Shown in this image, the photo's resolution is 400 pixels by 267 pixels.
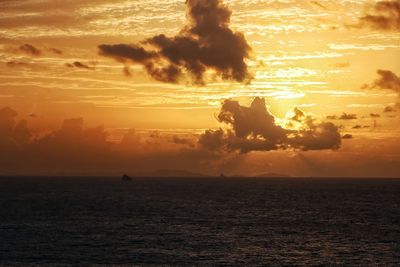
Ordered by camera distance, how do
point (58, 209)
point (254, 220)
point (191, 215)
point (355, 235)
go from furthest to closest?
point (58, 209), point (191, 215), point (254, 220), point (355, 235)

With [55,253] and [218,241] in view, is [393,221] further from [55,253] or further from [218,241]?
[55,253]

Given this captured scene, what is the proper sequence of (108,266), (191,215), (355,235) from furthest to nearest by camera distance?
1. (191,215)
2. (355,235)
3. (108,266)

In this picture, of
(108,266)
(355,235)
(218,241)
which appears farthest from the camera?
(355,235)

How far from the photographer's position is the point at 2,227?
120 metres

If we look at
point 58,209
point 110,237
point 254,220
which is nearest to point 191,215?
point 254,220

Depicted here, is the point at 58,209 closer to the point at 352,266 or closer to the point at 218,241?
the point at 218,241

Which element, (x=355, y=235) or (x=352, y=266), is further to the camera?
(x=355, y=235)

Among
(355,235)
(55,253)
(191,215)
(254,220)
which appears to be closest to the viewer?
(55,253)

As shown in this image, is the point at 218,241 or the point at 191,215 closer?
the point at 218,241

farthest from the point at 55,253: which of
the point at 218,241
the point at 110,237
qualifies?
the point at 218,241

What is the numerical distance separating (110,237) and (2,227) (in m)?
28.0

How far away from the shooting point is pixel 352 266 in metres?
80.2

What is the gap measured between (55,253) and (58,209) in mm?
87807

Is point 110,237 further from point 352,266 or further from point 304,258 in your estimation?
point 352,266
